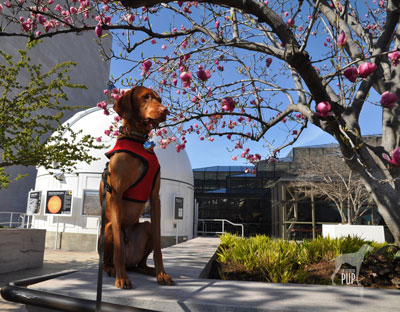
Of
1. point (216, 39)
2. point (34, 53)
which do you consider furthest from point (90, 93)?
point (216, 39)

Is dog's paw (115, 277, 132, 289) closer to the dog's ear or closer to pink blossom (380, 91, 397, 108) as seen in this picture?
the dog's ear

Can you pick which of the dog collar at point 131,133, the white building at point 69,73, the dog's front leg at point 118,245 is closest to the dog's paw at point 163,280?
the dog's front leg at point 118,245

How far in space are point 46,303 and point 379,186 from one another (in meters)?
3.75

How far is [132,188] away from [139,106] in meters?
0.73

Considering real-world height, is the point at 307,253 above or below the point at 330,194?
below

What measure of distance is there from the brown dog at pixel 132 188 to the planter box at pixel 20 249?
5.74 m

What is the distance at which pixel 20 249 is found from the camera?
23.9 ft

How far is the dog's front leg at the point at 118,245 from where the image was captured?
2.34 m

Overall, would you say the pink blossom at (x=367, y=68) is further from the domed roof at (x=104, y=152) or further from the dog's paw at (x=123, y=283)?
the domed roof at (x=104, y=152)

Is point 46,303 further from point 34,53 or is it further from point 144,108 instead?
point 34,53

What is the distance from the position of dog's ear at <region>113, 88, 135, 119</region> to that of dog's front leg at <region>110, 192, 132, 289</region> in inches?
27.9

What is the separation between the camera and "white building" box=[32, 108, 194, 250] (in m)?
13.1

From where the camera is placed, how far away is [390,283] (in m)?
3.48

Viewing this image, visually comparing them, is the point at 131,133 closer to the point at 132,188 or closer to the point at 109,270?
the point at 132,188
